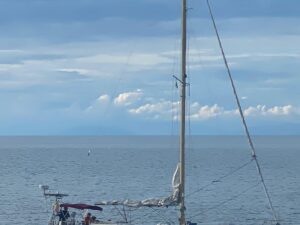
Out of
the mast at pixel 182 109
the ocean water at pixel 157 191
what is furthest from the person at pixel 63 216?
the ocean water at pixel 157 191

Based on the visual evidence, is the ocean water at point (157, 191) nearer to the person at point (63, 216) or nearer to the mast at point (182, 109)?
the mast at point (182, 109)

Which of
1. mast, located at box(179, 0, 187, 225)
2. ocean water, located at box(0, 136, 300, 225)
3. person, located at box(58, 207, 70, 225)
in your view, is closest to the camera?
mast, located at box(179, 0, 187, 225)

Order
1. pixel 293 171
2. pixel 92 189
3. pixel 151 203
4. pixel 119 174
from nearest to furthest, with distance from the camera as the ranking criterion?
pixel 151 203
pixel 92 189
pixel 119 174
pixel 293 171

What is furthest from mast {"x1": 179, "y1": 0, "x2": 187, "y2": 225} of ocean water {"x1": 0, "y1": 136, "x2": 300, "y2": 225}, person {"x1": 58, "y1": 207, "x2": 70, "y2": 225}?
person {"x1": 58, "y1": 207, "x2": 70, "y2": 225}

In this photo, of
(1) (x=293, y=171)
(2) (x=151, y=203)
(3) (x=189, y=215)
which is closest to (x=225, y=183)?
(1) (x=293, y=171)

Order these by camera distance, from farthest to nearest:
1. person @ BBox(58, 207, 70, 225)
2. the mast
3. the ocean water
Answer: the ocean water → person @ BBox(58, 207, 70, 225) → the mast

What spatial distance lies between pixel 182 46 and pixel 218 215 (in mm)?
41145

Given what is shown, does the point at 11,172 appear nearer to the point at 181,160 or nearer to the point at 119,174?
the point at 119,174

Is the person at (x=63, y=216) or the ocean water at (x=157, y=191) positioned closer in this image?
the person at (x=63, y=216)

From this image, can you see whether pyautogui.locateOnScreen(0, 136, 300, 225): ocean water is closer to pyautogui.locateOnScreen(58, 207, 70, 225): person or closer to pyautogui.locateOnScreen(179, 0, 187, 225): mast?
pyautogui.locateOnScreen(179, 0, 187, 225): mast

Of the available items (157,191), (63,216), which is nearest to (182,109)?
(63,216)

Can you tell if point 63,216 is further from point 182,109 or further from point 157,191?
point 157,191

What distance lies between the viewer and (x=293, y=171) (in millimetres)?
160875

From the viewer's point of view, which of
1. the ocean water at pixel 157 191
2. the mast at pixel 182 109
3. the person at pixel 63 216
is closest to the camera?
the mast at pixel 182 109
